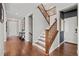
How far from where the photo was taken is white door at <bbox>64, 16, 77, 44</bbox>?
2230 mm

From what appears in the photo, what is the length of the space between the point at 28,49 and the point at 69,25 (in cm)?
98

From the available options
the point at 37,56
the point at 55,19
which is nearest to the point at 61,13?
the point at 55,19

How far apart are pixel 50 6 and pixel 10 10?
31.6 inches

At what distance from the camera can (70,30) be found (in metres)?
2.27

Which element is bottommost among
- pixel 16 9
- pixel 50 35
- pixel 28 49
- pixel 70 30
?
pixel 28 49

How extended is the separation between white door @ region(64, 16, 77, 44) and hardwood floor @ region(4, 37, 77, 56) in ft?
0.37

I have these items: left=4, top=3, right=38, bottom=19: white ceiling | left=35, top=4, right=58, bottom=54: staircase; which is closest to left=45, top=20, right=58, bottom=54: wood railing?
left=35, top=4, right=58, bottom=54: staircase

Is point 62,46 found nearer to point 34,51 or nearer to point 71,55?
point 71,55

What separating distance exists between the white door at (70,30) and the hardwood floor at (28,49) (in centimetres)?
11

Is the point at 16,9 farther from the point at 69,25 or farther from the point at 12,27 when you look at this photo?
the point at 69,25

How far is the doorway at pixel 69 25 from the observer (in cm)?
221

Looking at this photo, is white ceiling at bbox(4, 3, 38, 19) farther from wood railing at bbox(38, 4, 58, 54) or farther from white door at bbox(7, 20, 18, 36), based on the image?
wood railing at bbox(38, 4, 58, 54)

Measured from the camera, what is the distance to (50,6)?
91.0 inches

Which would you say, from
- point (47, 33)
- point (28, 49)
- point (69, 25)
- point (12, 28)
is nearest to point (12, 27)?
point (12, 28)
